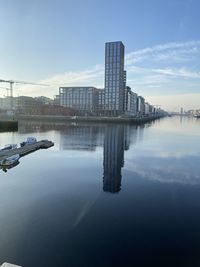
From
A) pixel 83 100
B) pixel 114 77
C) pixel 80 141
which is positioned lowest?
pixel 80 141

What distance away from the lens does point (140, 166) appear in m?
28.2

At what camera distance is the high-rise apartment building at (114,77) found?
166 meters

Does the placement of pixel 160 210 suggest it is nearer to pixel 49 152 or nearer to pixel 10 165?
pixel 10 165

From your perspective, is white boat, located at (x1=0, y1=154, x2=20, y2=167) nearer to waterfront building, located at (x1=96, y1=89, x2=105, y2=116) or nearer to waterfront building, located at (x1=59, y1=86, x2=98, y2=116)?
waterfront building, located at (x1=96, y1=89, x2=105, y2=116)

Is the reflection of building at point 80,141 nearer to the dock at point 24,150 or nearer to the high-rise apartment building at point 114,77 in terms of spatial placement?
the dock at point 24,150

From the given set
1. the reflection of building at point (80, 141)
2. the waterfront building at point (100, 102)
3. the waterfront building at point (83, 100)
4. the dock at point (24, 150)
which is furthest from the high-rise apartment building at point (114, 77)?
the dock at point (24, 150)

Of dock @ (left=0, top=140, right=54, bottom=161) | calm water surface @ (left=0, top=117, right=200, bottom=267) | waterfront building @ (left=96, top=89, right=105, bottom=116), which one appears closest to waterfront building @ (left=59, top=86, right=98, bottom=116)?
waterfront building @ (left=96, top=89, right=105, bottom=116)

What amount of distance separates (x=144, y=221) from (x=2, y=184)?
533 inches

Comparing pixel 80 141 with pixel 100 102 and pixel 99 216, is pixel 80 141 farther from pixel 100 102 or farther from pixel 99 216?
pixel 100 102

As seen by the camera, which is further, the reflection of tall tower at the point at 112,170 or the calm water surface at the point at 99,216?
the reflection of tall tower at the point at 112,170

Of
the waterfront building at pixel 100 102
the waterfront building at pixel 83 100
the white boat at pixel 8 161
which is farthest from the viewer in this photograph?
the waterfront building at pixel 83 100

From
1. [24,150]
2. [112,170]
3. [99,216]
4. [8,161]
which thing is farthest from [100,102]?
[99,216]

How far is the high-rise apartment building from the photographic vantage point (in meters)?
166

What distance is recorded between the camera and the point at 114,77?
167375 millimetres
